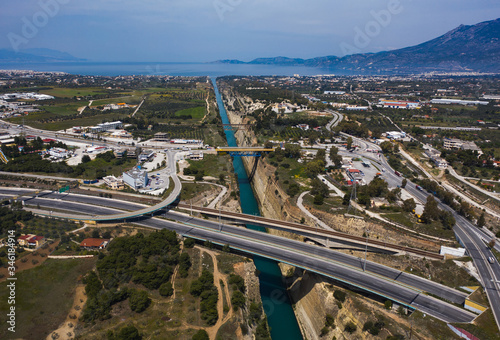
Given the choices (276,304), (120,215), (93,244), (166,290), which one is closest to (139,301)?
(166,290)

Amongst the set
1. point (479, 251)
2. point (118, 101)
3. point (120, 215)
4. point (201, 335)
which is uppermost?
point (118, 101)

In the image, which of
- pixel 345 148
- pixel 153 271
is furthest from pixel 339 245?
pixel 345 148

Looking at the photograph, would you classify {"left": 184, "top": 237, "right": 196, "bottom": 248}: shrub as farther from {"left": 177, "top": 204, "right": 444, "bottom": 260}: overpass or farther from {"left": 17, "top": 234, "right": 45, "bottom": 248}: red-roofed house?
{"left": 17, "top": 234, "right": 45, "bottom": 248}: red-roofed house

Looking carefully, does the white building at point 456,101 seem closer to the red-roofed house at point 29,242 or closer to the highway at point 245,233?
the highway at point 245,233

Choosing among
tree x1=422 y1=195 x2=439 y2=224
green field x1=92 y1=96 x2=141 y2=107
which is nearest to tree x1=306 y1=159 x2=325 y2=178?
tree x1=422 y1=195 x2=439 y2=224

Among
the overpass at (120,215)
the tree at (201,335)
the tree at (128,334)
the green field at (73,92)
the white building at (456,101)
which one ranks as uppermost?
the green field at (73,92)

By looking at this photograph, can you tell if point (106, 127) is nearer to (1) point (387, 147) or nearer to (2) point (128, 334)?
(1) point (387, 147)

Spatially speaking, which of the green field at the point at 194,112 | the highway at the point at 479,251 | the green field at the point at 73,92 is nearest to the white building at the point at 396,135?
the highway at the point at 479,251
